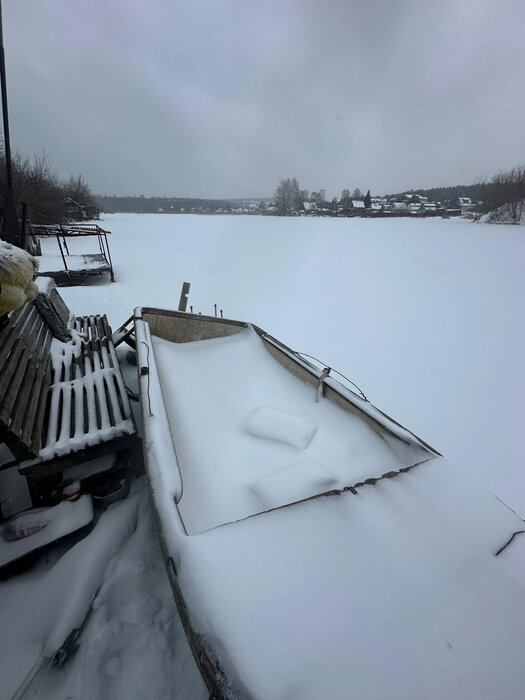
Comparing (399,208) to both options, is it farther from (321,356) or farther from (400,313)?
(321,356)

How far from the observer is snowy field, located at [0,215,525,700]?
5.86ft

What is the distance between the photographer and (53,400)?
2760 millimetres

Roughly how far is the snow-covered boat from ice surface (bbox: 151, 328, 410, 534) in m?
0.02

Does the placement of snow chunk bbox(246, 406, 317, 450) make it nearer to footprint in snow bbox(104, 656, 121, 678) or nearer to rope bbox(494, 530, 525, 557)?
rope bbox(494, 530, 525, 557)

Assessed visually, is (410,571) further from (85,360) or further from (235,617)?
(85,360)

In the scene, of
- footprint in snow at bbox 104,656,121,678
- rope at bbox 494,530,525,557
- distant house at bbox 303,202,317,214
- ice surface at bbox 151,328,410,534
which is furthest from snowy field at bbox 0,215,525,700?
distant house at bbox 303,202,317,214

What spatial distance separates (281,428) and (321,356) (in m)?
3.26

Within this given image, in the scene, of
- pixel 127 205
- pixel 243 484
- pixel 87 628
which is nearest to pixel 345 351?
pixel 243 484

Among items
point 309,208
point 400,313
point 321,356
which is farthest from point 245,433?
point 309,208

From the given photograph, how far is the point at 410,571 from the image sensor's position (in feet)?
4.57

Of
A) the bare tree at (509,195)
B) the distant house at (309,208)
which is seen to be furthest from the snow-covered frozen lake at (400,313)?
the distant house at (309,208)

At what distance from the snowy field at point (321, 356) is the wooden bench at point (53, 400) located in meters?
0.66

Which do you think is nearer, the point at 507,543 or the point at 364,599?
the point at 364,599

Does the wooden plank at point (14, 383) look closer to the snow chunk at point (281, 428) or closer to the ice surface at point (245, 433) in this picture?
the ice surface at point (245, 433)
